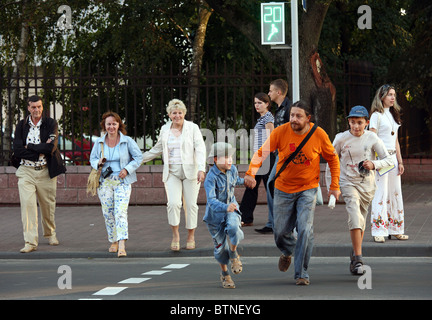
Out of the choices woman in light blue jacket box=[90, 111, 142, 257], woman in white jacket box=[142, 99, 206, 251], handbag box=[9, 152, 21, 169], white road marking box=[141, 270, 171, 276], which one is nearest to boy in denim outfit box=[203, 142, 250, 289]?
white road marking box=[141, 270, 171, 276]

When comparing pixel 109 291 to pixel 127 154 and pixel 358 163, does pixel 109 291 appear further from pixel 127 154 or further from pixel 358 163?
pixel 127 154

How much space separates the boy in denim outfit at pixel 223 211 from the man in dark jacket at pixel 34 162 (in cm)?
350

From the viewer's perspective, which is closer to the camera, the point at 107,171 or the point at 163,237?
the point at 107,171

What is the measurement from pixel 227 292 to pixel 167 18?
16.6m

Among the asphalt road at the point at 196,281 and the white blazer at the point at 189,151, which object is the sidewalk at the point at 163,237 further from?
the white blazer at the point at 189,151

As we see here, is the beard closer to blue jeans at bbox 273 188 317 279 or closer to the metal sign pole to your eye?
blue jeans at bbox 273 188 317 279

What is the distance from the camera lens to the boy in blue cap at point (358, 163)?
31.3 ft

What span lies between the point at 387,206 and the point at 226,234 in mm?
3412

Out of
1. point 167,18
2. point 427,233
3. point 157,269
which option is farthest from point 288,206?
point 167,18

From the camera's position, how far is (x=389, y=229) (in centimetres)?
1162

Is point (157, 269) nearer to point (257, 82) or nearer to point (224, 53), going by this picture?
point (257, 82)

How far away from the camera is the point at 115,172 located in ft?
37.1

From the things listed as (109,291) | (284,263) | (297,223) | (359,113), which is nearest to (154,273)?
(109,291)

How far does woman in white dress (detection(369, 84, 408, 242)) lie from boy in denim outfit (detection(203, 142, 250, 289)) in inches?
120
